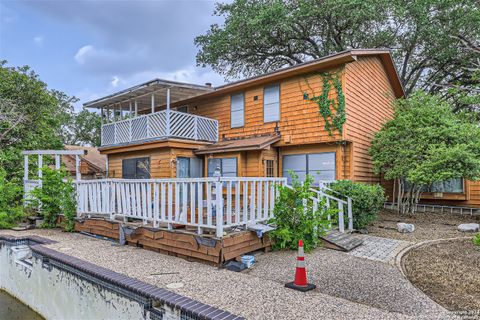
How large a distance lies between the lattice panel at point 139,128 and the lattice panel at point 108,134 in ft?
5.59

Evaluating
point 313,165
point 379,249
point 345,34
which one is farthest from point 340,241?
point 345,34

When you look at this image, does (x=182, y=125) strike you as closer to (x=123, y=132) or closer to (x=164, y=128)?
(x=164, y=128)

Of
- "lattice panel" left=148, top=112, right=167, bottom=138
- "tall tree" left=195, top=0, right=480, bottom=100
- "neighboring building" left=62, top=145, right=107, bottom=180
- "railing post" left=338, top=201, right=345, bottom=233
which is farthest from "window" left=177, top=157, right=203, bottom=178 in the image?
"neighboring building" left=62, top=145, right=107, bottom=180

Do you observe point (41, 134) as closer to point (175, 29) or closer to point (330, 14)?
point (175, 29)

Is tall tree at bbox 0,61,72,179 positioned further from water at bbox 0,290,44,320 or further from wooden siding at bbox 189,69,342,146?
wooden siding at bbox 189,69,342,146

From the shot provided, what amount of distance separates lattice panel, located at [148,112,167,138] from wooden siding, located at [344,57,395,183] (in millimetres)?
7049

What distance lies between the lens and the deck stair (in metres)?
6.98

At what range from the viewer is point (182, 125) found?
43.6 ft

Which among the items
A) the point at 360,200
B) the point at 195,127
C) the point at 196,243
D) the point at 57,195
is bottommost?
the point at 196,243

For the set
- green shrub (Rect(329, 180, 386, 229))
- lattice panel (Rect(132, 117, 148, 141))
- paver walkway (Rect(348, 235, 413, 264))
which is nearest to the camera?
paver walkway (Rect(348, 235, 413, 264))

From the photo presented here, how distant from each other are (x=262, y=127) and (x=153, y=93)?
4.81m

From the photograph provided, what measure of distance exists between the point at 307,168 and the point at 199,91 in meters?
5.88

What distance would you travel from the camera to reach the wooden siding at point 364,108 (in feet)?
37.9

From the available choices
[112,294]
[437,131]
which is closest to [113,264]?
[112,294]
